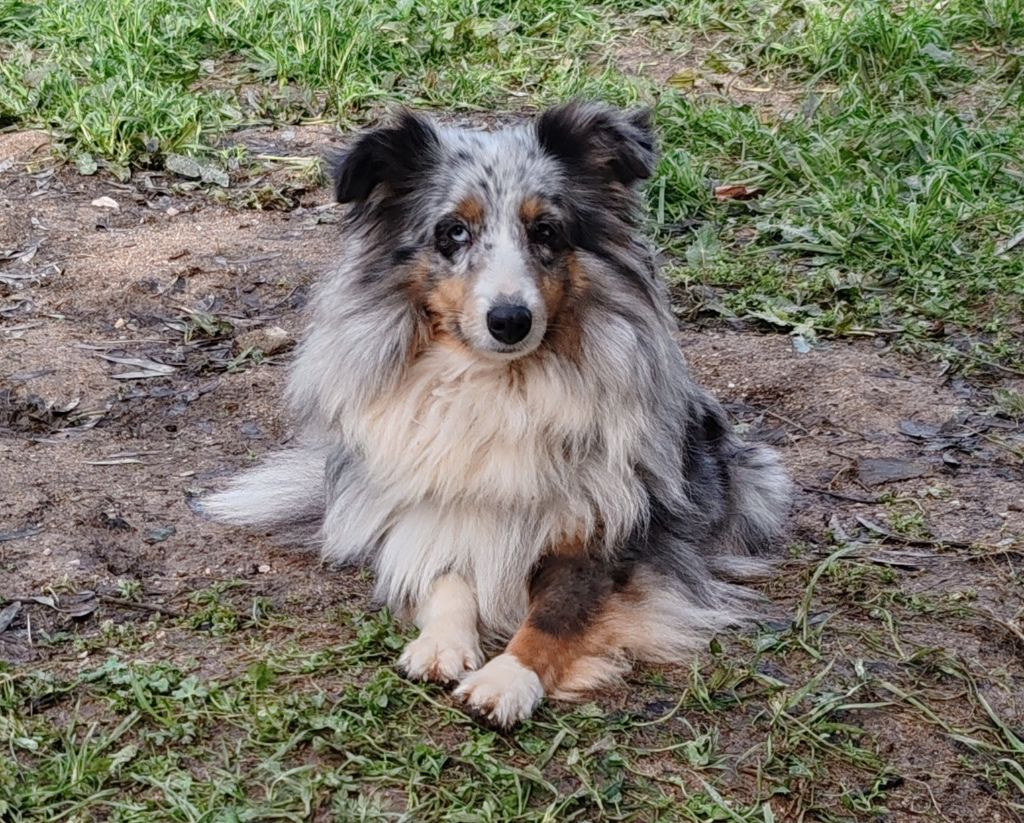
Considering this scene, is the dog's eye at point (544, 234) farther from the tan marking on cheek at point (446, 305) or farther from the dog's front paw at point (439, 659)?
the dog's front paw at point (439, 659)

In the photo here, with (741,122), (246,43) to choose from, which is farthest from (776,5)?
(246,43)

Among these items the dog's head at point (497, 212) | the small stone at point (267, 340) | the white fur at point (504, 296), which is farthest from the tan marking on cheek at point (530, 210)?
the small stone at point (267, 340)

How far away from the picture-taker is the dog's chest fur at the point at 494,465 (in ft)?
12.2

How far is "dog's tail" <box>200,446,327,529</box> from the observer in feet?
14.5

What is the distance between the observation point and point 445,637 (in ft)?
11.9

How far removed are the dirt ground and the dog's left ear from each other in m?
1.33

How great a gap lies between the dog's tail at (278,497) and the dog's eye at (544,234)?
114 centimetres

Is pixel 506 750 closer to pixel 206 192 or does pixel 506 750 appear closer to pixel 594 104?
pixel 594 104

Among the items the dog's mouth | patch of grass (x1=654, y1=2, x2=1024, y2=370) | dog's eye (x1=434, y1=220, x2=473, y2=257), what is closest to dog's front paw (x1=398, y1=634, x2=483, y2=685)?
the dog's mouth

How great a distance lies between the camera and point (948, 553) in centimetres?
439

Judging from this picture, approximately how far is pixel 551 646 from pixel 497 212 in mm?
1131

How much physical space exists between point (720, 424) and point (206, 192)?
381 cm

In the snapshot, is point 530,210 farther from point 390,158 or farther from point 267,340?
point 267,340

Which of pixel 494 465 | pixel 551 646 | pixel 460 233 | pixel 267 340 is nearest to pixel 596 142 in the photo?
pixel 460 233
